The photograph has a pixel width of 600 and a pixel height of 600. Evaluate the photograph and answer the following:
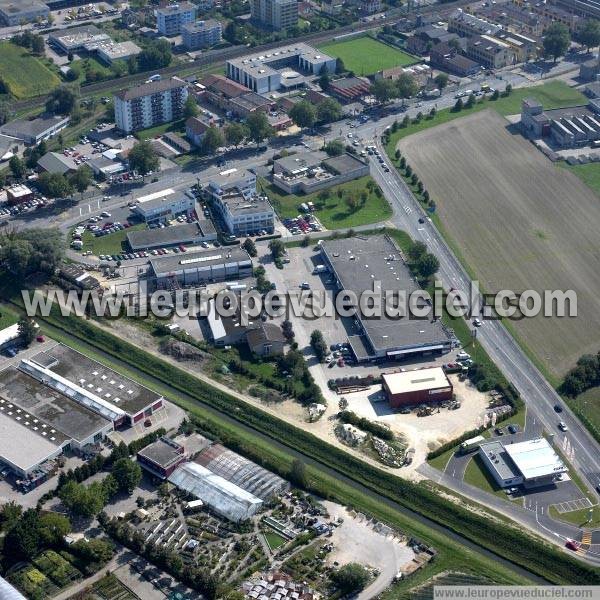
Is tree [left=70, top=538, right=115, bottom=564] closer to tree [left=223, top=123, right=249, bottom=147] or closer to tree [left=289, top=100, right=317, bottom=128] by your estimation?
tree [left=223, top=123, right=249, bottom=147]

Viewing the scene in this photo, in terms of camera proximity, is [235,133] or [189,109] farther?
[189,109]

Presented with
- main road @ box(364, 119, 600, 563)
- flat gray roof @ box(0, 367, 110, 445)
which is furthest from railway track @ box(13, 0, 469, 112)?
flat gray roof @ box(0, 367, 110, 445)

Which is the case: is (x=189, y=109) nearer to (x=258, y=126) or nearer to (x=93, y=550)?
(x=258, y=126)

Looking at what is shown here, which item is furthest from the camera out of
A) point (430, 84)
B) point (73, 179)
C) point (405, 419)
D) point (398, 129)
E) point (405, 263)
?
point (430, 84)

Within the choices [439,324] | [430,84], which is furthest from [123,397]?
[430,84]

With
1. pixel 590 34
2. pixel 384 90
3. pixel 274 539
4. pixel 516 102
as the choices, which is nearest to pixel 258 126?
pixel 384 90

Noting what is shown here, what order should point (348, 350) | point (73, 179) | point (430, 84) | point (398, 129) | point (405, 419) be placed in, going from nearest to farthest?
point (405, 419)
point (348, 350)
point (73, 179)
point (398, 129)
point (430, 84)

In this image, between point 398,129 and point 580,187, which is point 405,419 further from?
point 398,129
